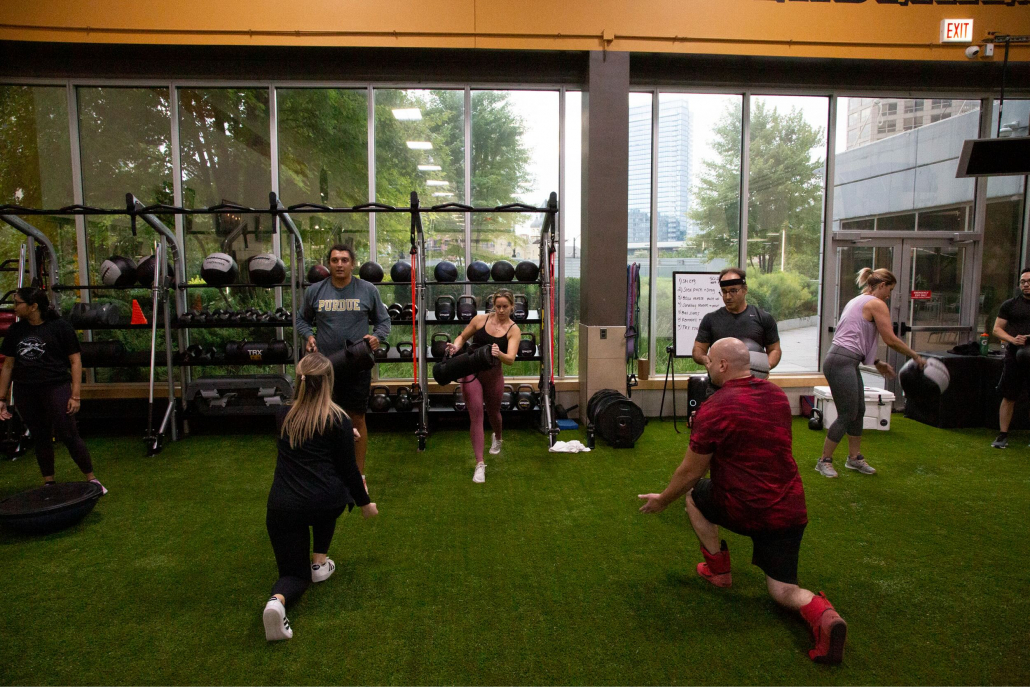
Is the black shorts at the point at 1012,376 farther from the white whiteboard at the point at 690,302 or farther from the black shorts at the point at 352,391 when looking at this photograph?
the black shorts at the point at 352,391

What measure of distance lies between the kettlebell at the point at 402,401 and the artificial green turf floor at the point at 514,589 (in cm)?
140

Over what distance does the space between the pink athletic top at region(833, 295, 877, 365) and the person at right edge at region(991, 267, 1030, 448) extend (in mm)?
2281

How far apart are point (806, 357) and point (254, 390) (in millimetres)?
6697

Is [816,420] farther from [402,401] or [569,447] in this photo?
[402,401]

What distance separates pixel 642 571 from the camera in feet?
10.3

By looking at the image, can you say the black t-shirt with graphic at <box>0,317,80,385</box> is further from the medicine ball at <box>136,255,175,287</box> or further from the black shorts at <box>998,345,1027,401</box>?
the black shorts at <box>998,345,1027,401</box>

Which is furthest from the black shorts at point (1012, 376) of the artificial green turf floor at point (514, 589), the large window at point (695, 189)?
the large window at point (695, 189)

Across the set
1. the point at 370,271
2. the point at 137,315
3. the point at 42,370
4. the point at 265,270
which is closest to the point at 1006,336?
the point at 370,271

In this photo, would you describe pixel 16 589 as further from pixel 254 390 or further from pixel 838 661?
pixel 838 661

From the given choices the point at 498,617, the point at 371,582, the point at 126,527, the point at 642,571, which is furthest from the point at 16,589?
the point at 642,571

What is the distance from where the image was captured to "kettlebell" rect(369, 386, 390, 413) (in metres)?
6.14

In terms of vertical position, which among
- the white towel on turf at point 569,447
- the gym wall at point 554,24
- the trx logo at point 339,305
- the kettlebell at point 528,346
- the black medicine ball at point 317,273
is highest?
the gym wall at point 554,24

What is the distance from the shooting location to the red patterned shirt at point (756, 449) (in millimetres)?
2430

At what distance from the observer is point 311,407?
2.59 meters
